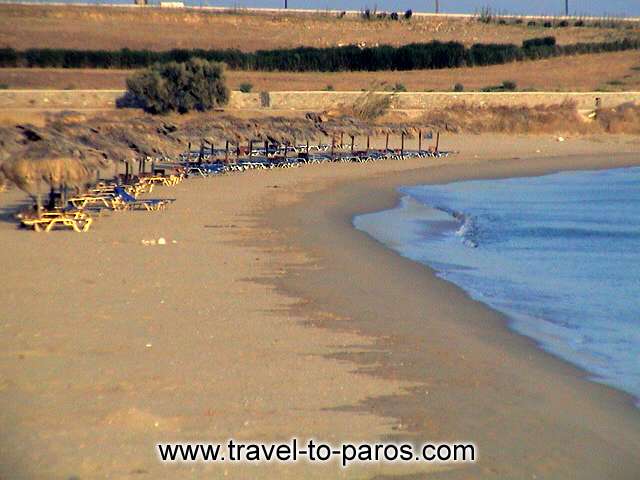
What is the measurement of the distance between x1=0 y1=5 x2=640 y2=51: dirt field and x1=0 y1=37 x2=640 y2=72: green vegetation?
8343mm

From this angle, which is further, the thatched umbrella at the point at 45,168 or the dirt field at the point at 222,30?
the dirt field at the point at 222,30

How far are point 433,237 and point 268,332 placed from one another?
30.5 feet

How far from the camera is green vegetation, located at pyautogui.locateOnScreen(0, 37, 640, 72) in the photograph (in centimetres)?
5825

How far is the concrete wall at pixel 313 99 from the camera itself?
149ft

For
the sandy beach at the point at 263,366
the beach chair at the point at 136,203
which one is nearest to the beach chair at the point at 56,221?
the sandy beach at the point at 263,366

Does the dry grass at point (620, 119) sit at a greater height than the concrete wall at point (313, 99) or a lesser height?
lesser

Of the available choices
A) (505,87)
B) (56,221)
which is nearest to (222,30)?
(505,87)

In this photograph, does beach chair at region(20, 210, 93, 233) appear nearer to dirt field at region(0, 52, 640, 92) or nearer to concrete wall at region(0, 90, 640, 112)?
concrete wall at region(0, 90, 640, 112)

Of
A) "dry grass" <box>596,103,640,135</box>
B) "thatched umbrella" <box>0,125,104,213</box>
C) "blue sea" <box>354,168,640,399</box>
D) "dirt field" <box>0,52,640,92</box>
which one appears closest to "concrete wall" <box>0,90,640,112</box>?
"dry grass" <box>596,103,640,135</box>

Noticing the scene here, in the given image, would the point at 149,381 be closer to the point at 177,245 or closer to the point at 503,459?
the point at 503,459

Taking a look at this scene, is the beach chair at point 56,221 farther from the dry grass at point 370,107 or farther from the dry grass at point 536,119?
the dry grass at point 536,119

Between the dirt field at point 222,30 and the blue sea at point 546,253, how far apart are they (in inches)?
1778

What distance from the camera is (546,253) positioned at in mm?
18297

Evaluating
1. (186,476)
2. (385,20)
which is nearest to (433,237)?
(186,476)
